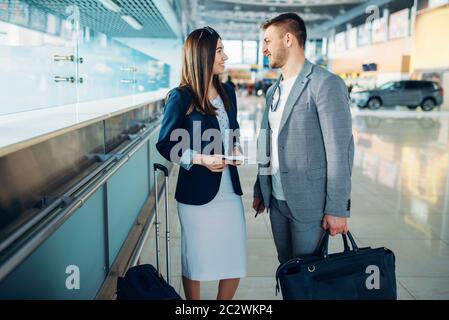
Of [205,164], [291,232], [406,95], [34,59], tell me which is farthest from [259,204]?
[406,95]

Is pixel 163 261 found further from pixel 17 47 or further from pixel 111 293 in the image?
pixel 17 47

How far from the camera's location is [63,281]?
6.63 ft

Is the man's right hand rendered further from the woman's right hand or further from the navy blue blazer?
the woman's right hand

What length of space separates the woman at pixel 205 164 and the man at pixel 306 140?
0.75ft

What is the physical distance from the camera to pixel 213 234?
2.08m

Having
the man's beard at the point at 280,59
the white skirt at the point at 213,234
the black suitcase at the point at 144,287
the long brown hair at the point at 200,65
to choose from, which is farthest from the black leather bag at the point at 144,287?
the man's beard at the point at 280,59

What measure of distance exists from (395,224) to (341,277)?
2.92 metres

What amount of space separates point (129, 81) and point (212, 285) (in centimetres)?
268

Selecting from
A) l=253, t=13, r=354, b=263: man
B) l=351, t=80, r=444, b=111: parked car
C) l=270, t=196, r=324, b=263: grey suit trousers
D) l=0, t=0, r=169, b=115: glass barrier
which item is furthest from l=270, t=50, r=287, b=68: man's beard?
l=351, t=80, r=444, b=111: parked car

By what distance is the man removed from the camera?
5.87ft

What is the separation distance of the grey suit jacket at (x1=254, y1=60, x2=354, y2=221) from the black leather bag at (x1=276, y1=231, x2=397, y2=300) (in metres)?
0.23

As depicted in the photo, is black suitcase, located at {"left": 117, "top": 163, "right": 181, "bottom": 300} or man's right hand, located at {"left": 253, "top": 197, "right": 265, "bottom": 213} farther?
man's right hand, located at {"left": 253, "top": 197, "right": 265, "bottom": 213}

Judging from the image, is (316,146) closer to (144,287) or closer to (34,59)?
(144,287)
